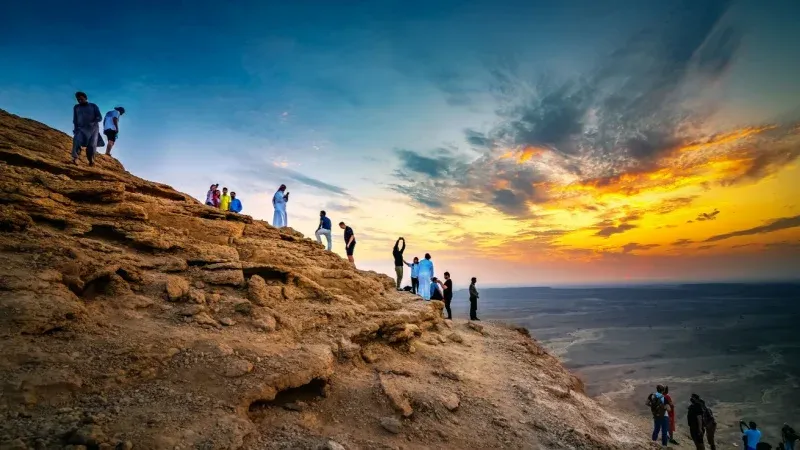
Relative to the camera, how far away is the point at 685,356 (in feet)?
151

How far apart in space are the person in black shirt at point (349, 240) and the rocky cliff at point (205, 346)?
3260 mm

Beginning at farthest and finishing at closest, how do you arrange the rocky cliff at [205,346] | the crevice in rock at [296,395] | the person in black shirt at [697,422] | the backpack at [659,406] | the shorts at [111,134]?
the shorts at [111,134]
the backpack at [659,406]
the person in black shirt at [697,422]
the crevice in rock at [296,395]
the rocky cliff at [205,346]

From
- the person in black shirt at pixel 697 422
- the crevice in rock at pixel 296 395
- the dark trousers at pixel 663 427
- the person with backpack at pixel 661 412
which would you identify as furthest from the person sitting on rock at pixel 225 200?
the person in black shirt at pixel 697 422

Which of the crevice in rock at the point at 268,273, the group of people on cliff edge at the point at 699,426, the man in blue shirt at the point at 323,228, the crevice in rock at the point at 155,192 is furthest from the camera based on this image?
the man in blue shirt at the point at 323,228

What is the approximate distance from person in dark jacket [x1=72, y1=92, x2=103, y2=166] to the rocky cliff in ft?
2.73

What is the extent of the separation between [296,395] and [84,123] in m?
12.3

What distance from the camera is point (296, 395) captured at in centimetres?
824

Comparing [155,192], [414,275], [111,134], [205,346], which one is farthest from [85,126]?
[414,275]

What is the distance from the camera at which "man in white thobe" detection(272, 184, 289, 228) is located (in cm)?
1895

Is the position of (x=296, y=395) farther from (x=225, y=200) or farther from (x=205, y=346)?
(x=225, y=200)

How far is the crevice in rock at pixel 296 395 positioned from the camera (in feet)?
24.4

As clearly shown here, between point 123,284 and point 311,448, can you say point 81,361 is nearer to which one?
point 123,284

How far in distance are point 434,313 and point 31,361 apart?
1304 centimetres

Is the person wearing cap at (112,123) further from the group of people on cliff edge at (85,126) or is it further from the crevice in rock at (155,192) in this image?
the crevice in rock at (155,192)
